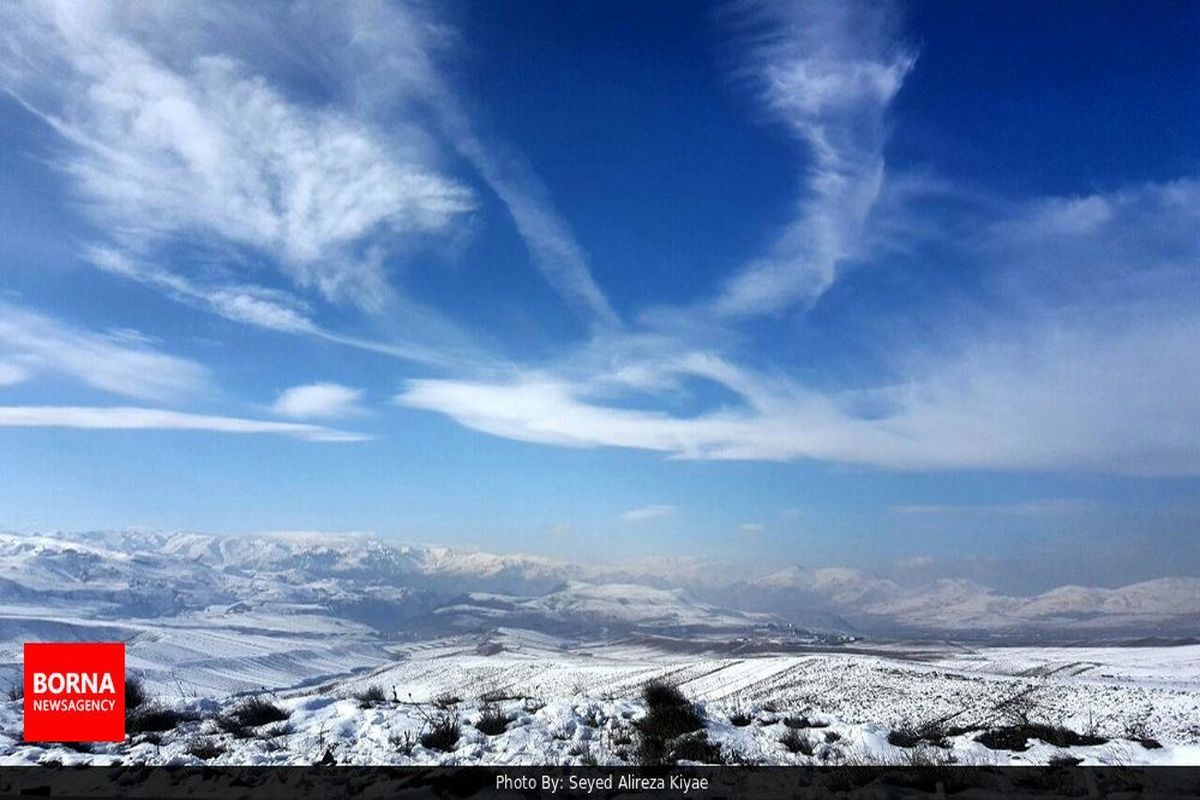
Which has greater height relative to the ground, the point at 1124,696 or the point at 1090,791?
the point at 1090,791

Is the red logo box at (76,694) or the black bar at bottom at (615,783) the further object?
the red logo box at (76,694)

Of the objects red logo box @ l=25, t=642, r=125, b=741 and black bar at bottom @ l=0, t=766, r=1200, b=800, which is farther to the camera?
red logo box @ l=25, t=642, r=125, b=741

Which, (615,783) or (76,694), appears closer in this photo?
(615,783)

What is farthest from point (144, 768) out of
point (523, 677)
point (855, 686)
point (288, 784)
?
point (523, 677)

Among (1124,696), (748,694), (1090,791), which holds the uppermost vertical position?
(1090,791)

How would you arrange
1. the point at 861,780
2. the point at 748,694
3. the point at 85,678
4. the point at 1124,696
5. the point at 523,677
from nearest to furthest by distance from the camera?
the point at 861,780, the point at 85,678, the point at 1124,696, the point at 748,694, the point at 523,677

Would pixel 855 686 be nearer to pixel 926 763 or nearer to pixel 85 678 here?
pixel 926 763

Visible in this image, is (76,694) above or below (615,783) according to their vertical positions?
above

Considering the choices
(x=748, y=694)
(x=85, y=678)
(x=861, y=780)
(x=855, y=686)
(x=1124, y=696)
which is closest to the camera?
(x=861, y=780)
